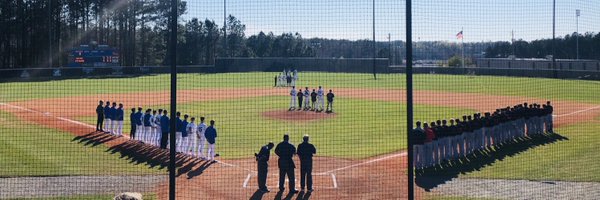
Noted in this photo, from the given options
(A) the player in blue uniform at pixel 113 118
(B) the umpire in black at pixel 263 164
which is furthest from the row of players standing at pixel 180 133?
(B) the umpire in black at pixel 263 164

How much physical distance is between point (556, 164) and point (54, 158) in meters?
12.7

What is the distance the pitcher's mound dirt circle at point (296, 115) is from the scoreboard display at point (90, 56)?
75.3 feet

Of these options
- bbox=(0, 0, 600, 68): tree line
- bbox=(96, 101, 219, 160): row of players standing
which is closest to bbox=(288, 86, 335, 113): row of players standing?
bbox=(96, 101, 219, 160): row of players standing

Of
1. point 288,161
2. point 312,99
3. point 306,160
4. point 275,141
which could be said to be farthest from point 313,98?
point 288,161

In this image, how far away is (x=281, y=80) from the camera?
137 ft

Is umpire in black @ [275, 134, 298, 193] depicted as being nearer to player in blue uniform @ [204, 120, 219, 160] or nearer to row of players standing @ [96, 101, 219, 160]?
row of players standing @ [96, 101, 219, 160]

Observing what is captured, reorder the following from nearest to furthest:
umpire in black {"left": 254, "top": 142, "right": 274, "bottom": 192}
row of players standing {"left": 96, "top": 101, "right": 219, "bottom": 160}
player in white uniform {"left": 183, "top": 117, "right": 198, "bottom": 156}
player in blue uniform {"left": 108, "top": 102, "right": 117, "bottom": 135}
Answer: umpire in black {"left": 254, "top": 142, "right": 274, "bottom": 192}, row of players standing {"left": 96, "top": 101, "right": 219, "bottom": 160}, player in white uniform {"left": 183, "top": 117, "right": 198, "bottom": 156}, player in blue uniform {"left": 108, "top": 102, "right": 117, "bottom": 135}

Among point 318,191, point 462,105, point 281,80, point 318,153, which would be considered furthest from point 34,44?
point 318,191

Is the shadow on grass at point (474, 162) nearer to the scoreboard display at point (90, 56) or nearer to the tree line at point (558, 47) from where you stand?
the tree line at point (558, 47)

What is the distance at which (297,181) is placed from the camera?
39.9 feet

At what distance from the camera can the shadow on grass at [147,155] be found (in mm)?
13461

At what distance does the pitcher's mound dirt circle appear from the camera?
22.8m

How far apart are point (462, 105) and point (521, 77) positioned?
23063mm

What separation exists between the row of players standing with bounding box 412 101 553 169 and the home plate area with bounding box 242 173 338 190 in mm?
2111
